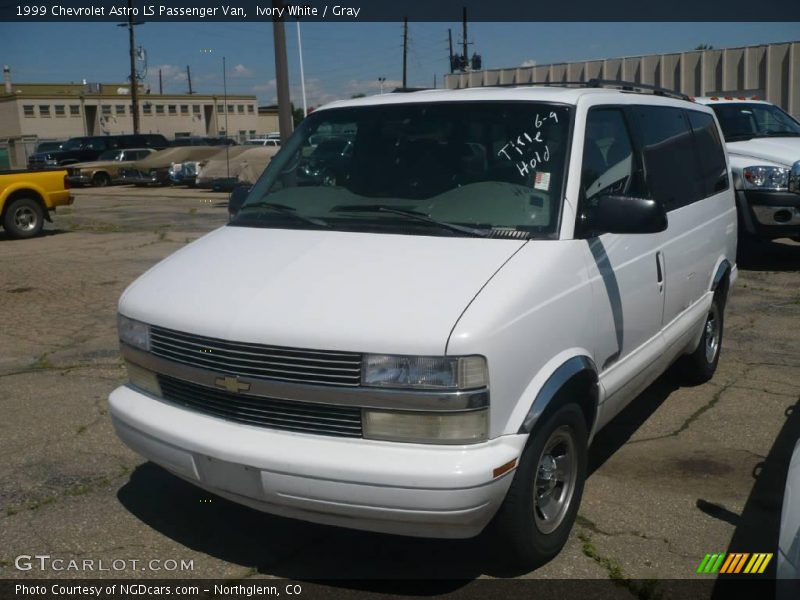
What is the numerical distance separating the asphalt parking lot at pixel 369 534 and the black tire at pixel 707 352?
0.33 ft

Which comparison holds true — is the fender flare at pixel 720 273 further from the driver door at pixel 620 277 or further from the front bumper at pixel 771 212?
the front bumper at pixel 771 212

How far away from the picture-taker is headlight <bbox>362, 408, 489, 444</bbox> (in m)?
3.15

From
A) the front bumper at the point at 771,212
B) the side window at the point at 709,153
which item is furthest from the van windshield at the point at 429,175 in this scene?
the front bumper at the point at 771,212

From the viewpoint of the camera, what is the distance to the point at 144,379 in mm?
3867

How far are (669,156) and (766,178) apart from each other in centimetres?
557

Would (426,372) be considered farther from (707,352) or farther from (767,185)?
(767,185)

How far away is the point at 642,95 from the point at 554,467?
2510 millimetres

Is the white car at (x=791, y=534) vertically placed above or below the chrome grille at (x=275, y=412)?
below

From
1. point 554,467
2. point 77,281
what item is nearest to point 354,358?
point 554,467

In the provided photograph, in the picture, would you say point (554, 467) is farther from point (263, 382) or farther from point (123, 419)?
point (123, 419)

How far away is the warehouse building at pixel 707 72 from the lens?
27672mm

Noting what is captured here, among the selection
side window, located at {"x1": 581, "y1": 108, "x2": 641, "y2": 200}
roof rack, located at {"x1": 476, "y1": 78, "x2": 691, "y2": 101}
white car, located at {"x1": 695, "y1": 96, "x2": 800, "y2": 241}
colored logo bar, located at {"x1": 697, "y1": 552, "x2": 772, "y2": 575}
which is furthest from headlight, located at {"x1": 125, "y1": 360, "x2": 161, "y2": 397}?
white car, located at {"x1": 695, "y1": 96, "x2": 800, "y2": 241}

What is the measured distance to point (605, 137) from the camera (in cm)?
442

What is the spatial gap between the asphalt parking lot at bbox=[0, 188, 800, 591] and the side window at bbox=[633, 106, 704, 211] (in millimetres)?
1417
